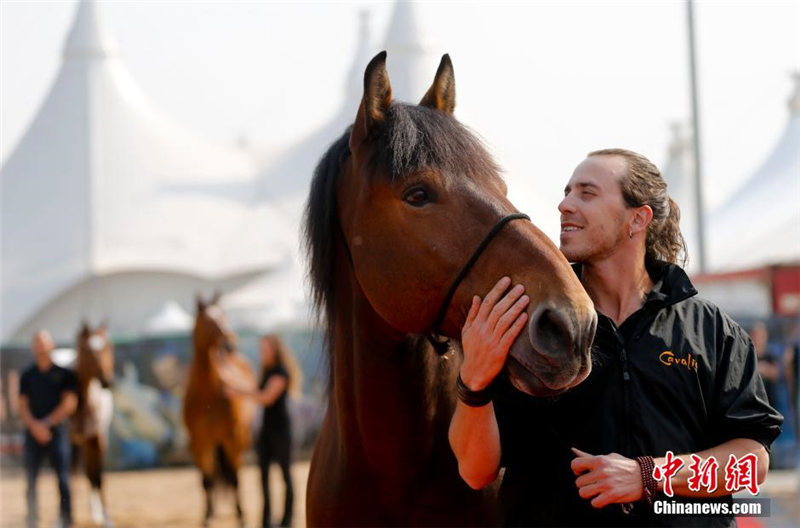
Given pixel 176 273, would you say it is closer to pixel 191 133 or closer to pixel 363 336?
pixel 191 133

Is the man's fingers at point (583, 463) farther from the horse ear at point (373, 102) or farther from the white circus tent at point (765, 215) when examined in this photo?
the white circus tent at point (765, 215)

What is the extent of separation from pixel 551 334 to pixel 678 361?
1.36ft

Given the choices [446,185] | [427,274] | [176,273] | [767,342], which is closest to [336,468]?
[427,274]

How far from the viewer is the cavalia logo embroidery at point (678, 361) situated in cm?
254

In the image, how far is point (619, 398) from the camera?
2.54 metres

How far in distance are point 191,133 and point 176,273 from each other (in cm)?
599

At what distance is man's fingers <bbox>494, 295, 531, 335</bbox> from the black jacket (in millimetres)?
315

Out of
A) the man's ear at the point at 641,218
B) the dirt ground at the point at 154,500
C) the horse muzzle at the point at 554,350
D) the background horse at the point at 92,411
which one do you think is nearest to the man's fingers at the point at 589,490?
the horse muzzle at the point at 554,350

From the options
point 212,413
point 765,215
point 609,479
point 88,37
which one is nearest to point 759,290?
point 212,413

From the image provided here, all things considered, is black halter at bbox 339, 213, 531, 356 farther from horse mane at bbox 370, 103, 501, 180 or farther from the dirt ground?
the dirt ground

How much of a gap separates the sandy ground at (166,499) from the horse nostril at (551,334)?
565cm

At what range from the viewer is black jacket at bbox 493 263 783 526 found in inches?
99.5

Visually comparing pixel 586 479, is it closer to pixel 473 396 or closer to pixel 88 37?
pixel 473 396

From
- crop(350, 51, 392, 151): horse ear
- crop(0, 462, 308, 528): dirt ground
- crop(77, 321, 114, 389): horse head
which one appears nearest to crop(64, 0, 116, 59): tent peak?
crop(0, 462, 308, 528): dirt ground
